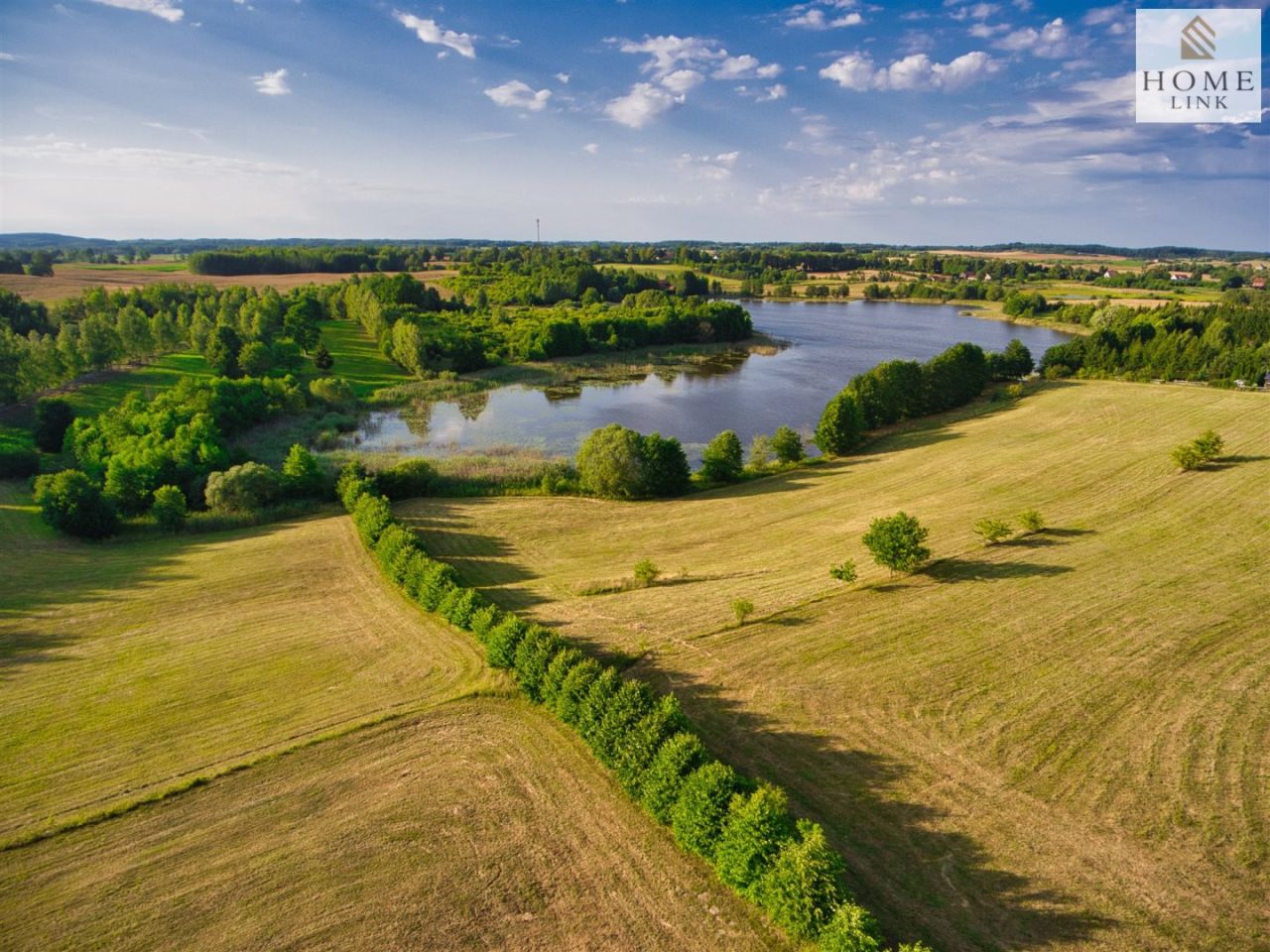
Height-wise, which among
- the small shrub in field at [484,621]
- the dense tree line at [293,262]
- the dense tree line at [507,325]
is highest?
the dense tree line at [293,262]

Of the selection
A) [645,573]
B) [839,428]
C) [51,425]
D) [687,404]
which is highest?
[687,404]

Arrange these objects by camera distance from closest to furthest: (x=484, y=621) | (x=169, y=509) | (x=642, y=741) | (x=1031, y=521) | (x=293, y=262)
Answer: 1. (x=642, y=741)
2. (x=484, y=621)
3. (x=1031, y=521)
4. (x=169, y=509)
5. (x=293, y=262)

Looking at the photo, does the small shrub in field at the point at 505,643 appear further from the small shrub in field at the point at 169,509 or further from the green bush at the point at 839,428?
the green bush at the point at 839,428

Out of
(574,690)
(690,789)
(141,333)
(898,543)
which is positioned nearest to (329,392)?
(141,333)

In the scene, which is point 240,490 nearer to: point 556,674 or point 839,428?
point 556,674

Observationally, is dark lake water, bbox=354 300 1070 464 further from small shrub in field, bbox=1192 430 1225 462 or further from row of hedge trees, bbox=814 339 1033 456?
small shrub in field, bbox=1192 430 1225 462

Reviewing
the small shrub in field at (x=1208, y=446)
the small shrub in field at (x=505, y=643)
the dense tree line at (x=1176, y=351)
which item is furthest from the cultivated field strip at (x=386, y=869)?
the dense tree line at (x=1176, y=351)
